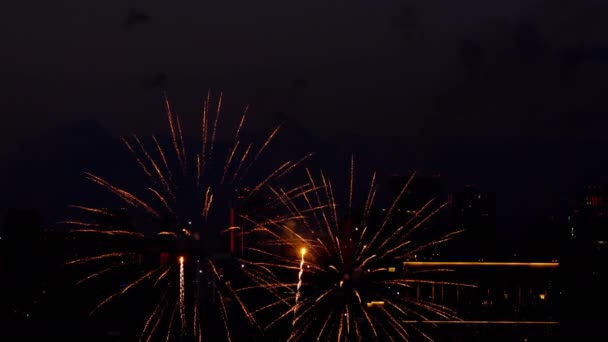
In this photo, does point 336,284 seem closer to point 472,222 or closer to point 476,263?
point 476,263

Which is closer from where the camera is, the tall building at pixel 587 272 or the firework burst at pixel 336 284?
the firework burst at pixel 336 284

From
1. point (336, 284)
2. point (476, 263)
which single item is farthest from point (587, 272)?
point (336, 284)

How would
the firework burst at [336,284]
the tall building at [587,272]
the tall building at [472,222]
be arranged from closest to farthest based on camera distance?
1. the firework burst at [336,284]
2. the tall building at [587,272]
3. the tall building at [472,222]

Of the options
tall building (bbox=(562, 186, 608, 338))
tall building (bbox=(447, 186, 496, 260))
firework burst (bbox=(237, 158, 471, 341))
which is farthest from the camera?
tall building (bbox=(447, 186, 496, 260))

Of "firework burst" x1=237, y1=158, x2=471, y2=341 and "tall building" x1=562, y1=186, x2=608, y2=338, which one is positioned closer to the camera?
"firework burst" x1=237, y1=158, x2=471, y2=341

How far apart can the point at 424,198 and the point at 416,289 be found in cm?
948

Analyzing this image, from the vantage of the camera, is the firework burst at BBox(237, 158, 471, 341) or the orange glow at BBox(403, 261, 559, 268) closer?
the firework burst at BBox(237, 158, 471, 341)

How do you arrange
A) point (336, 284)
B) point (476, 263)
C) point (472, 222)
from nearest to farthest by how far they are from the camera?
point (336, 284) < point (476, 263) < point (472, 222)

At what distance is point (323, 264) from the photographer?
918 inches

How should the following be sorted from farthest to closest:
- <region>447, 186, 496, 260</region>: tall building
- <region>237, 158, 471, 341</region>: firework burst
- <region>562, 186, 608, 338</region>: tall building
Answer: <region>447, 186, 496, 260</region>: tall building, <region>562, 186, 608, 338</region>: tall building, <region>237, 158, 471, 341</region>: firework burst

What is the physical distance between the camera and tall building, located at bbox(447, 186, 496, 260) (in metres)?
46.3

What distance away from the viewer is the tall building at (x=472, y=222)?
4634 centimetres

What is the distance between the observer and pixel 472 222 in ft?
176

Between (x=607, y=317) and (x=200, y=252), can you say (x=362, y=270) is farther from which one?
(x=607, y=317)
